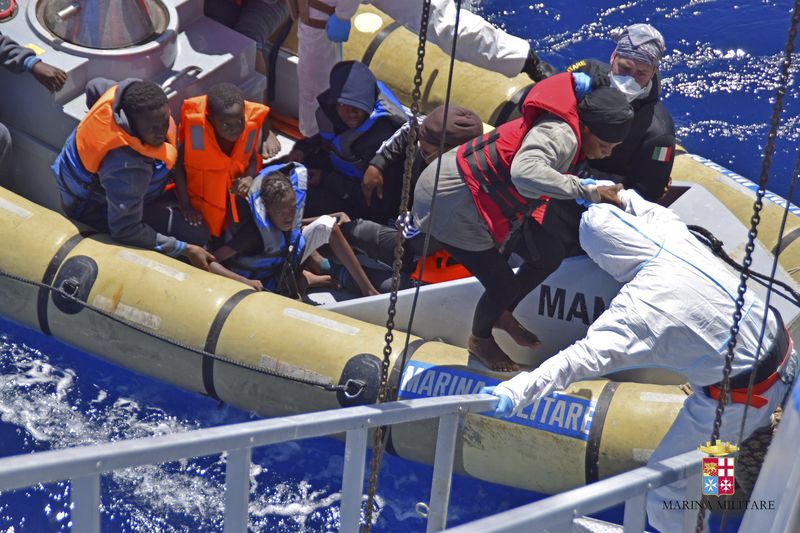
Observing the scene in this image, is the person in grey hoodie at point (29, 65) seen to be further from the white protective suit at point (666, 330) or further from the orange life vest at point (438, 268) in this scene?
the white protective suit at point (666, 330)

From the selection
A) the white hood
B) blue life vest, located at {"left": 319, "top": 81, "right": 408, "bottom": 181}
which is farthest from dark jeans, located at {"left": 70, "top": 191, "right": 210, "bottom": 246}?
the white hood

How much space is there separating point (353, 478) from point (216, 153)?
2.16 metres

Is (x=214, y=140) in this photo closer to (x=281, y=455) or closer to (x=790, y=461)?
(x=281, y=455)

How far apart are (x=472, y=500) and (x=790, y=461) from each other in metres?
2.27

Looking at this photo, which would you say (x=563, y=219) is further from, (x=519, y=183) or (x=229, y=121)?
(x=229, y=121)

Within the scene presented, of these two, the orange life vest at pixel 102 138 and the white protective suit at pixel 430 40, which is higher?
the white protective suit at pixel 430 40

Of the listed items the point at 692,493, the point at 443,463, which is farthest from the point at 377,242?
the point at 692,493

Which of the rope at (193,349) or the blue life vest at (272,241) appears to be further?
the blue life vest at (272,241)

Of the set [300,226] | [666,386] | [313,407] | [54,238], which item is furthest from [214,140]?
[666,386]

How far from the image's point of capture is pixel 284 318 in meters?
4.10

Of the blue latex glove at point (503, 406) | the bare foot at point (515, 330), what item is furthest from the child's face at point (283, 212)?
the blue latex glove at point (503, 406)

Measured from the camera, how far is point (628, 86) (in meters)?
4.07

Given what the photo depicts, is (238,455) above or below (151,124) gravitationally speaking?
below

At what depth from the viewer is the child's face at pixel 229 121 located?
4.23 metres
